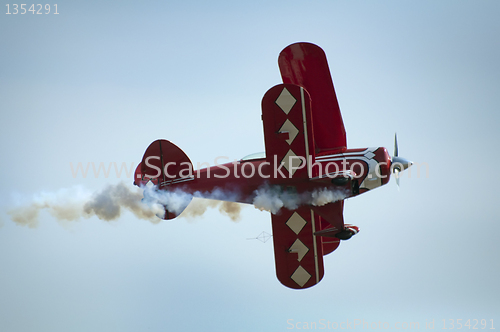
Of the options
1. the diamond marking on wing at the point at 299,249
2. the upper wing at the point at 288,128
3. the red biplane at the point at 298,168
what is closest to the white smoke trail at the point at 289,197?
the red biplane at the point at 298,168

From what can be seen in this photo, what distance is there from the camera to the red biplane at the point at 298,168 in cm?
1247

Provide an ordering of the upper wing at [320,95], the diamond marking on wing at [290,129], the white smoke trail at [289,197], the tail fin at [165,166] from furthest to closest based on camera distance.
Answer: the upper wing at [320,95]
the tail fin at [165,166]
the white smoke trail at [289,197]
the diamond marking on wing at [290,129]

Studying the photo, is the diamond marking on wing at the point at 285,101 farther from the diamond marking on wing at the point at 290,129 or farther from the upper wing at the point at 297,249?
the upper wing at the point at 297,249

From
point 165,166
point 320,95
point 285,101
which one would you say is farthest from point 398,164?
point 165,166

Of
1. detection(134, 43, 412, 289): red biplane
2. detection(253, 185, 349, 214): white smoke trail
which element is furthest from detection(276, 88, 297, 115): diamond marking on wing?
detection(253, 185, 349, 214): white smoke trail

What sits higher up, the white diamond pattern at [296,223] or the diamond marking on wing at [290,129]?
the diamond marking on wing at [290,129]

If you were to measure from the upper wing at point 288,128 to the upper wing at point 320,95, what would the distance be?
5.32ft

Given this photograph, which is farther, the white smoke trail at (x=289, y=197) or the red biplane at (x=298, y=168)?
the white smoke trail at (x=289, y=197)

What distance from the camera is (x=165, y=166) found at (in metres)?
13.8

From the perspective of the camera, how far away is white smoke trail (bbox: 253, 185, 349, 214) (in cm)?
1322

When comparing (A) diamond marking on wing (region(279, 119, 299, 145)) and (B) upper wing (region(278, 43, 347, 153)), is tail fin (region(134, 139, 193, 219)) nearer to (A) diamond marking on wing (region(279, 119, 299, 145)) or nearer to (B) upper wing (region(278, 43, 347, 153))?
(A) diamond marking on wing (region(279, 119, 299, 145))

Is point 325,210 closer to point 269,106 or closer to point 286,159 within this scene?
point 286,159

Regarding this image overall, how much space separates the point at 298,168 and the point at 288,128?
104cm

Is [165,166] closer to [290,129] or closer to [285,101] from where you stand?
[290,129]
